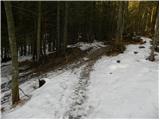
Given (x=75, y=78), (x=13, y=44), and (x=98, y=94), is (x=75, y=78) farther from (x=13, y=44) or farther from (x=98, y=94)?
(x=13, y=44)

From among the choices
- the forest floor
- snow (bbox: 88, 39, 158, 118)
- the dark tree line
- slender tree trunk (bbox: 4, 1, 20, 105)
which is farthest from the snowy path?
the dark tree line

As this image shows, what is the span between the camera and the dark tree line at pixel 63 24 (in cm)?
2206

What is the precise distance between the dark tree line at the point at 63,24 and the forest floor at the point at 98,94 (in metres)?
2.14

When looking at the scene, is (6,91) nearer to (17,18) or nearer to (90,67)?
(90,67)

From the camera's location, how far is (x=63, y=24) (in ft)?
91.5

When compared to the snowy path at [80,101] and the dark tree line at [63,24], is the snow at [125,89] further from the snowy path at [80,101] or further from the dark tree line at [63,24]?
the dark tree line at [63,24]

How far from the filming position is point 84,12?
31.2 m

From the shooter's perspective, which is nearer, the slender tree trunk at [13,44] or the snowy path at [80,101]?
the snowy path at [80,101]

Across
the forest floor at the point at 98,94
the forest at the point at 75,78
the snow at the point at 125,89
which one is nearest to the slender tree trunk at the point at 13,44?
the forest at the point at 75,78

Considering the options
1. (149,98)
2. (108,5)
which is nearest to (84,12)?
(108,5)

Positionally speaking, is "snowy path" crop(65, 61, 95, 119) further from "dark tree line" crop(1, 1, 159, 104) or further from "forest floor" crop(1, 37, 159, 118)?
"dark tree line" crop(1, 1, 159, 104)

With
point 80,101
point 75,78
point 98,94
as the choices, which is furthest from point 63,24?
point 80,101

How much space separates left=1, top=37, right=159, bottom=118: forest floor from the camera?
10180 mm

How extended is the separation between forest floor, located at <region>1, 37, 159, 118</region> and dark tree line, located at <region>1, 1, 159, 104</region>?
2.14 metres
